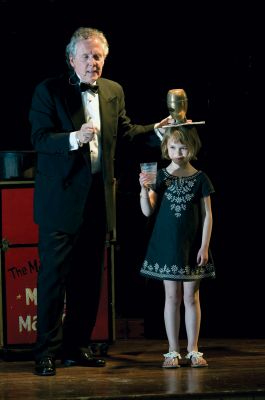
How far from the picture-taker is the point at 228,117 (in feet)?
18.8

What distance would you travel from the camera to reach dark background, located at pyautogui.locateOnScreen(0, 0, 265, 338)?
18.8ft

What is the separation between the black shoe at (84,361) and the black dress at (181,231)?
0.56m

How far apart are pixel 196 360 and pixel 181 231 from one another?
27.8 inches

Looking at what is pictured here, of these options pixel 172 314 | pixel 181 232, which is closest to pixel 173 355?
pixel 172 314

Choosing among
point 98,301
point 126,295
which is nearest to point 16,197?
point 98,301

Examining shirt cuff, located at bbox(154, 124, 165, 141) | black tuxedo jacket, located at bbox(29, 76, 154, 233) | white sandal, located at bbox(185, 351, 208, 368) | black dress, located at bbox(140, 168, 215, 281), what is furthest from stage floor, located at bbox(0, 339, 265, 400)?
shirt cuff, located at bbox(154, 124, 165, 141)

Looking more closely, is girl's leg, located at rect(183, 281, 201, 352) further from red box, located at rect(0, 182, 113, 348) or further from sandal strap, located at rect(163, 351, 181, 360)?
red box, located at rect(0, 182, 113, 348)

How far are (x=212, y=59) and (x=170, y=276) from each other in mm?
1785

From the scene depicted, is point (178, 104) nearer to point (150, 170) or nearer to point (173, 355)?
point (150, 170)

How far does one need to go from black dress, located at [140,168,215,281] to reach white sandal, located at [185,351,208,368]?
43 centimetres

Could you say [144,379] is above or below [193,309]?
below

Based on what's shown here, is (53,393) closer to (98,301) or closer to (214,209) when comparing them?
(98,301)

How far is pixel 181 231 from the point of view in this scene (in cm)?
466

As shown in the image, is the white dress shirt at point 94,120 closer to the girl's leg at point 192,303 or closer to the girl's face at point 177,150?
the girl's face at point 177,150
